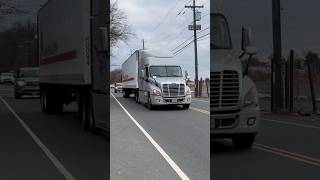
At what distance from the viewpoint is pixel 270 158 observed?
22.2ft

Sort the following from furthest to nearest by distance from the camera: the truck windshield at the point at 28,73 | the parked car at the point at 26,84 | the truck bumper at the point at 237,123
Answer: the parked car at the point at 26,84, the truck windshield at the point at 28,73, the truck bumper at the point at 237,123

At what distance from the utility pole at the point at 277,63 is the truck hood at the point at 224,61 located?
31.4 inches

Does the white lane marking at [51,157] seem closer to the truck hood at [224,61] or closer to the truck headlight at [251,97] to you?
the truck headlight at [251,97]

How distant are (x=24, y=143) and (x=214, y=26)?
8.52 meters

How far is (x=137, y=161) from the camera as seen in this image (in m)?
5.27

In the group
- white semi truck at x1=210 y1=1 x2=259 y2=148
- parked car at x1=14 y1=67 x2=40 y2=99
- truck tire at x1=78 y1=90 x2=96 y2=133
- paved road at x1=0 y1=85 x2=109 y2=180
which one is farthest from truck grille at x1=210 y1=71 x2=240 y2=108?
parked car at x1=14 y1=67 x2=40 y2=99

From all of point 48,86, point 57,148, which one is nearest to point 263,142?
point 57,148

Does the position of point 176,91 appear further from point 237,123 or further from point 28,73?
point 28,73

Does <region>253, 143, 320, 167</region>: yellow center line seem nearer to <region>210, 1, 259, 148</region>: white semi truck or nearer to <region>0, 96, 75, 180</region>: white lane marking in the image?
<region>210, 1, 259, 148</region>: white semi truck

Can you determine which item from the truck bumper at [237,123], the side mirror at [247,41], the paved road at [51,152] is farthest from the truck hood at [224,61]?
the paved road at [51,152]

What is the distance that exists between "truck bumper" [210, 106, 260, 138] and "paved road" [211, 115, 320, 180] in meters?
0.10

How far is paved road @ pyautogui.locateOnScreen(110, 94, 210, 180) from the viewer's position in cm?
462

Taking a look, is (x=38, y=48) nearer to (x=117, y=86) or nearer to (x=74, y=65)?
(x=74, y=65)

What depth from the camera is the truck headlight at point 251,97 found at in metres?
5.09
